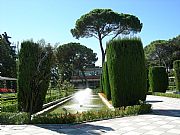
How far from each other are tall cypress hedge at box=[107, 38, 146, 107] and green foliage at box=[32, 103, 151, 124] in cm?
114

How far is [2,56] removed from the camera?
44.0m

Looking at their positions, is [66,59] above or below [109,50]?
above

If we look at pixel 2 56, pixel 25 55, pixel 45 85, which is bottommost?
pixel 45 85

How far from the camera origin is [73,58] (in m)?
57.2

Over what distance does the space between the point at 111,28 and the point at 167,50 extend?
2406cm

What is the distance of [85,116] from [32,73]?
2848 millimetres

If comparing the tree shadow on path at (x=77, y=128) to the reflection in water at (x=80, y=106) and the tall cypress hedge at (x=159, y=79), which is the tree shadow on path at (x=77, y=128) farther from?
the tall cypress hedge at (x=159, y=79)

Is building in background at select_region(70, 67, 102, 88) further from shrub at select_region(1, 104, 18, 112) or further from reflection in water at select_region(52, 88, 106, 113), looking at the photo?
shrub at select_region(1, 104, 18, 112)

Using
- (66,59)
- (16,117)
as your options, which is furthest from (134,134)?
(66,59)

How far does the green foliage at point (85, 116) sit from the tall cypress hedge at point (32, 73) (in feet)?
6.01

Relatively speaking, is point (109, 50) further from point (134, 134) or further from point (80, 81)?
point (80, 81)

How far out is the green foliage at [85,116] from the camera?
8.76 meters

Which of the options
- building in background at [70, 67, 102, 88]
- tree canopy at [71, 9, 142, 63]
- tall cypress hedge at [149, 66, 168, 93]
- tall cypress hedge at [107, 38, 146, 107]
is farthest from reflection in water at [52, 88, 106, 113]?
building in background at [70, 67, 102, 88]

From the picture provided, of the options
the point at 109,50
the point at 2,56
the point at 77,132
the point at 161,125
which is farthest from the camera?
the point at 2,56
